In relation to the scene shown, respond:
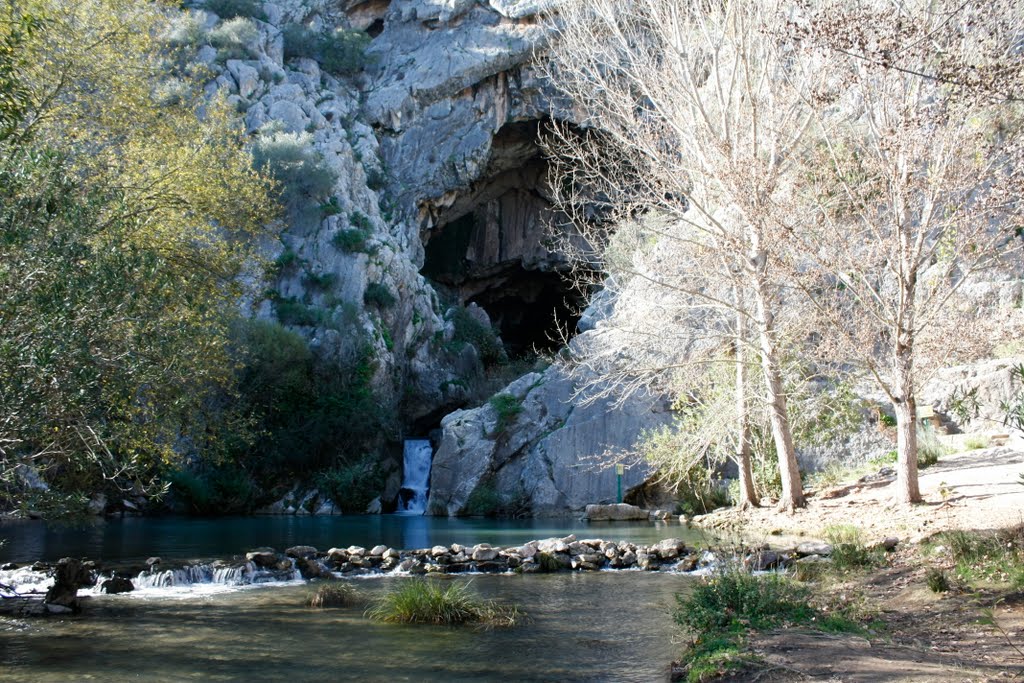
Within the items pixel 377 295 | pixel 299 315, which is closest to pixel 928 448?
pixel 377 295

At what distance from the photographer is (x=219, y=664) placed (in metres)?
7.37

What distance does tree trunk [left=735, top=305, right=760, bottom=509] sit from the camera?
15930 millimetres

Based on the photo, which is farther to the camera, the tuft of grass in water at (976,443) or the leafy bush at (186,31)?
the leafy bush at (186,31)

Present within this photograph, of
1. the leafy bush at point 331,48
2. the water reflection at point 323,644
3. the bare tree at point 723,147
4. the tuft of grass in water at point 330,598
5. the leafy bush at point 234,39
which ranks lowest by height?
the water reflection at point 323,644

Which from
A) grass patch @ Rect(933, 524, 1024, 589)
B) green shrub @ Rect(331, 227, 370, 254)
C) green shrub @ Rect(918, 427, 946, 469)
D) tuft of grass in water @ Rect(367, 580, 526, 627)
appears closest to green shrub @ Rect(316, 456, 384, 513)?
green shrub @ Rect(331, 227, 370, 254)

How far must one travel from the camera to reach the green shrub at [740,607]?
22.5 ft

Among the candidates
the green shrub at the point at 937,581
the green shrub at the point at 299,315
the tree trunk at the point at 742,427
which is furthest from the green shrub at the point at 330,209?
the green shrub at the point at 937,581

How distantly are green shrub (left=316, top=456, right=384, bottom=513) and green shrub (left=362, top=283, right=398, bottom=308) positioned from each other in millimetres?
8158

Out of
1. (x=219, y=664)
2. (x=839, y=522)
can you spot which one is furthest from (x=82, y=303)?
(x=839, y=522)

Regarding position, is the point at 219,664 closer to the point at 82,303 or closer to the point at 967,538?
the point at 82,303

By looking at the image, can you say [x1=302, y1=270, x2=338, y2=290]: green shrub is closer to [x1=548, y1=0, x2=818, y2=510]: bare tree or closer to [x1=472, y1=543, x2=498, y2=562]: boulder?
[x1=548, y1=0, x2=818, y2=510]: bare tree

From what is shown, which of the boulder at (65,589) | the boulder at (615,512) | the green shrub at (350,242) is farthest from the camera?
the green shrub at (350,242)

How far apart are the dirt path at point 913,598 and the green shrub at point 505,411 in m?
12.7

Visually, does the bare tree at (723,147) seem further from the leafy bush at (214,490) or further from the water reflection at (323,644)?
the leafy bush at (214,490)
